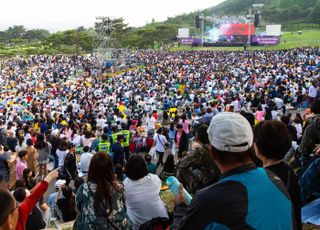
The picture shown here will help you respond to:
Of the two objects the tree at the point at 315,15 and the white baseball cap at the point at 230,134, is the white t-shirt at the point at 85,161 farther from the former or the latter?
the tree at the point at 315,15

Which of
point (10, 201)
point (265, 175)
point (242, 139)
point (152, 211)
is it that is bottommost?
point (152, 211)

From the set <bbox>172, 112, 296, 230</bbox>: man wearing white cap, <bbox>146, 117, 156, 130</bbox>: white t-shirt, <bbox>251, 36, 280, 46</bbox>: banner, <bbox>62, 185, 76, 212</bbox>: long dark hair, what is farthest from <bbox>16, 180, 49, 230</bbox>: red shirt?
<bbox>251, 36, 280, 46</bbox>: banner

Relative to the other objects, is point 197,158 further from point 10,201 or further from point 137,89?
point 137,89

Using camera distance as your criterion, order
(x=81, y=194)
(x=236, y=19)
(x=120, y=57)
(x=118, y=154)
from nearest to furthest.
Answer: (x=81, y=194)
(x=118, y=154)
(x=120, y=57)
(x=236, y=19)

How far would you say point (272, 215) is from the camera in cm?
158

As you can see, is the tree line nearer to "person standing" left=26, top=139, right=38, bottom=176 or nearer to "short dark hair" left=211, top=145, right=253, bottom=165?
"person standing" left=26, top=139, right=38, bottom=176

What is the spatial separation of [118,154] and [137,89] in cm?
1313

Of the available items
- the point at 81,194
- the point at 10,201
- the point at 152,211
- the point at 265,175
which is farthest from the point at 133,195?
the point at 265,175

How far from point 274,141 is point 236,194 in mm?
1050

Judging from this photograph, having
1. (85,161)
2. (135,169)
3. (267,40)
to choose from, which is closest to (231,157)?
(135,169)

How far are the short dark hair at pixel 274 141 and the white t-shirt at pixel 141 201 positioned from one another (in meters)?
1.25

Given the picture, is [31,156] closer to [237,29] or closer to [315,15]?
[237,29]

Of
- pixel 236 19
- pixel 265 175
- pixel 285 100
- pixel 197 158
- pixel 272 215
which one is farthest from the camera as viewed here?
pixel 236 19

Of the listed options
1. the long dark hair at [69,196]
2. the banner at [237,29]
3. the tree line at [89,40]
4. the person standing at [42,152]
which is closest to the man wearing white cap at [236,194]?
the long dark hair at [69,196]
